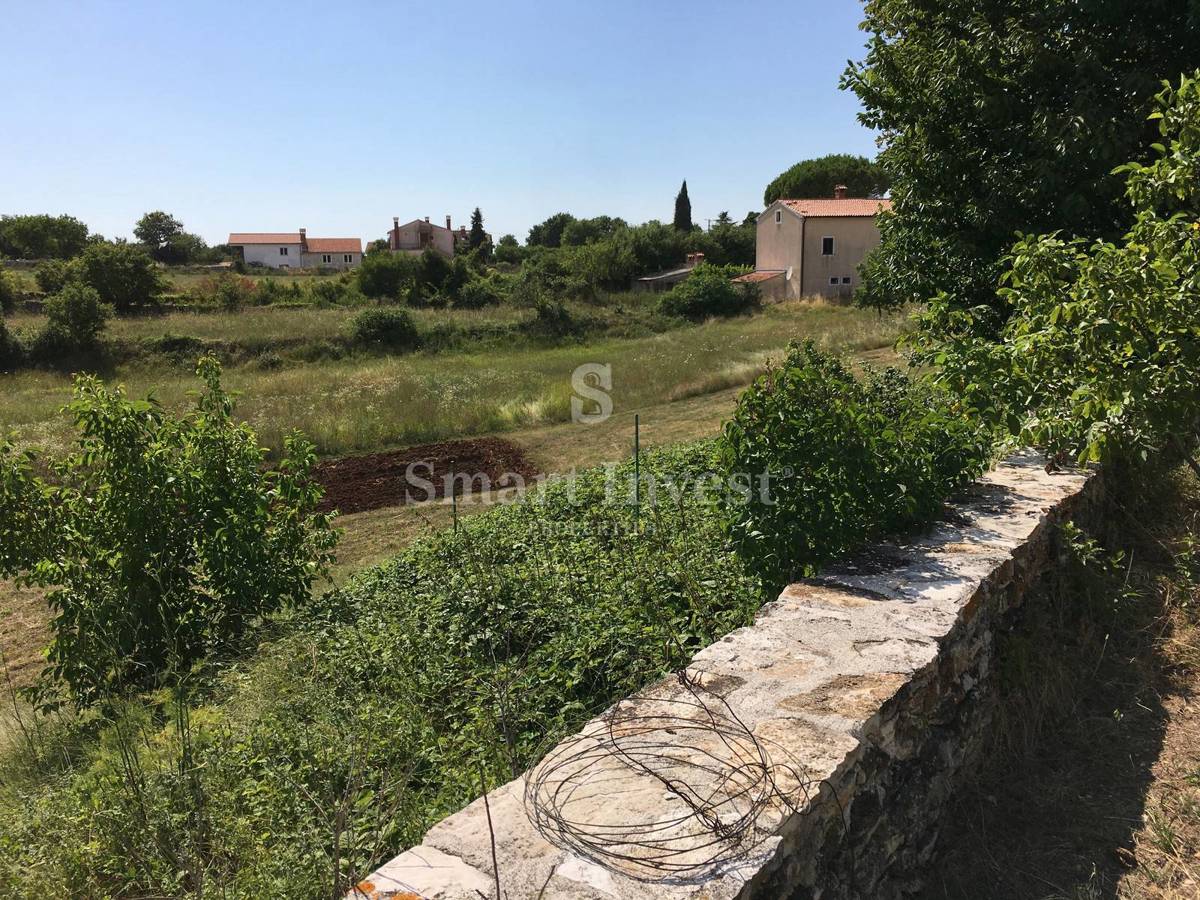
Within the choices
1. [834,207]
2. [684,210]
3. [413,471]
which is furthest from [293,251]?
[413,471]

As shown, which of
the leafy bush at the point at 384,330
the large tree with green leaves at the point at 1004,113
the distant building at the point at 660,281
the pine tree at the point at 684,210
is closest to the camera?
the large tree with green leaves at the point at 1004,113

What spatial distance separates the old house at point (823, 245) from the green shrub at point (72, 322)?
93.4 feet

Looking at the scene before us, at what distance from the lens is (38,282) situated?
130 feet

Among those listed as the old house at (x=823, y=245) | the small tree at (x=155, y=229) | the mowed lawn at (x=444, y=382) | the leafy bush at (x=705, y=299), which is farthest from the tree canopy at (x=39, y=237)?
the old house at (x=823, y=245)

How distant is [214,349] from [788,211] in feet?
89.8

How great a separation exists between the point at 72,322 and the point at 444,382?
17.0 meters

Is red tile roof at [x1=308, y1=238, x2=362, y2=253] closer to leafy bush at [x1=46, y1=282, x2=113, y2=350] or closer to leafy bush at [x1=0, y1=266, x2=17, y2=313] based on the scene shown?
leafy bush at [x1=0, y1=266, x2=17, y2=313]

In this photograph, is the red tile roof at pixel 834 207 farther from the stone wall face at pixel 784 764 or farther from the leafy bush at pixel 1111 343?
the stone wall face at pixel 784 764

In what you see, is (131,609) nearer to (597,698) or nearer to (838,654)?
(597,698)

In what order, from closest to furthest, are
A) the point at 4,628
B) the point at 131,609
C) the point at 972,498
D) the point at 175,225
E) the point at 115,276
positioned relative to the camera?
the point at 972,498 → the point at 131,609 → the point at 4,628 → the point at 115,276 → the point at 175,225

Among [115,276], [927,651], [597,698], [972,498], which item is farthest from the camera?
[115,276]

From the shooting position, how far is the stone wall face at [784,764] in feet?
6.30

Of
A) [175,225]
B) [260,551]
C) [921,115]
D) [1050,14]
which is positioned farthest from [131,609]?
[175,225]

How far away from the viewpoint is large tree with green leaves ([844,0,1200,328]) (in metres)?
6.78
